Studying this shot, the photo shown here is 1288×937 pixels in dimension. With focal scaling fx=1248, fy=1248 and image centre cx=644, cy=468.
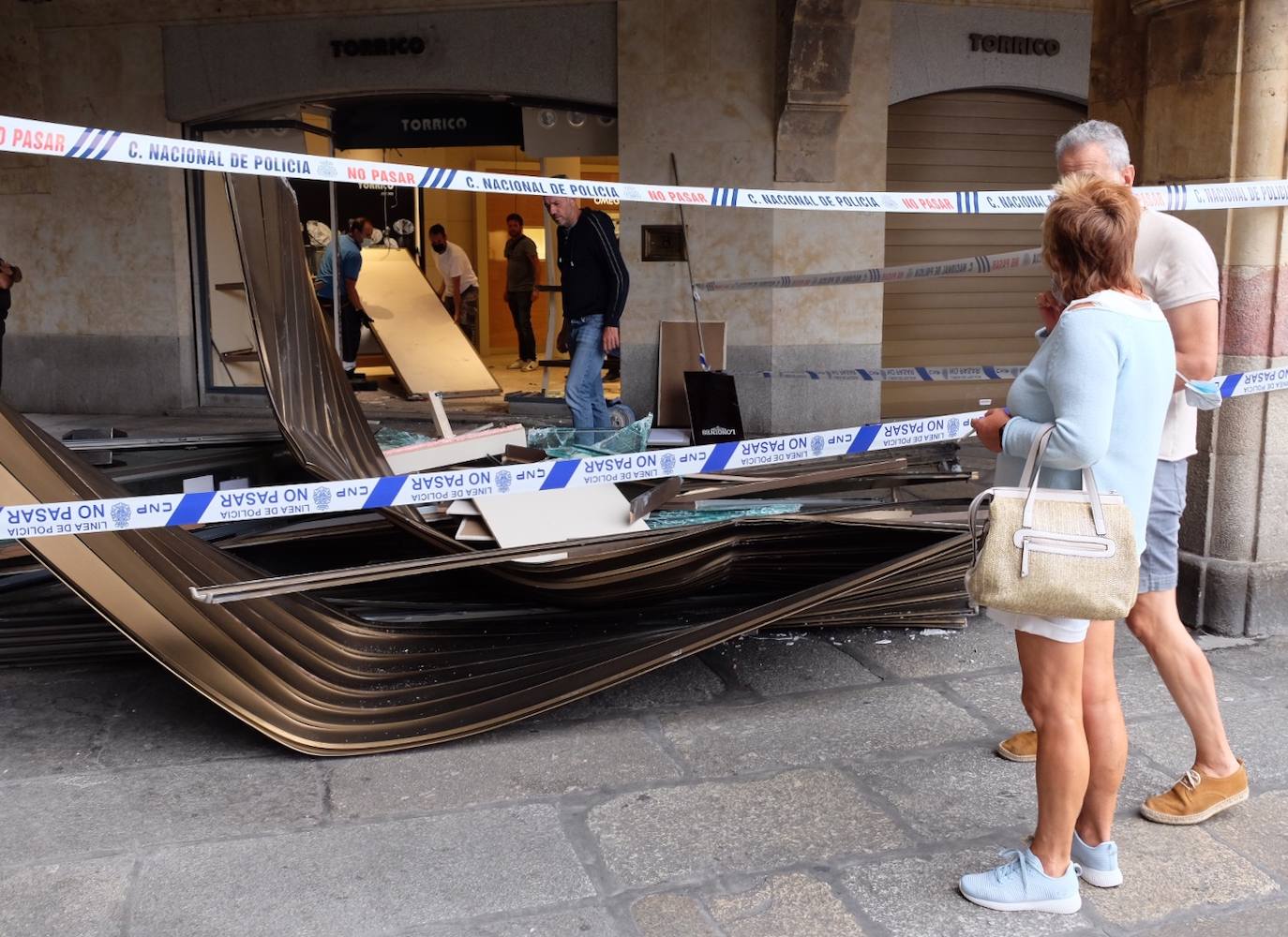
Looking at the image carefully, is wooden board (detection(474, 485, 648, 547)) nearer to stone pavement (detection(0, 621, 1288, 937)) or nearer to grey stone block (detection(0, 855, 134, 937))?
stone pavement (detection(0, 621, 1288, 937))

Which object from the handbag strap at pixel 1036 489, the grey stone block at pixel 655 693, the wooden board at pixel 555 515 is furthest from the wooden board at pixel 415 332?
the handbag strap at pixel 1036 489

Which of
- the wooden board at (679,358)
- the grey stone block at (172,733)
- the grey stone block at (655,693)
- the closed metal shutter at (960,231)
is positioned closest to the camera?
the grey stone block at (172,733)

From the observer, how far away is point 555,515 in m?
5.13

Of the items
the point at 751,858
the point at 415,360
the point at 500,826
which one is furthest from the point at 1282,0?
the point at 415,360

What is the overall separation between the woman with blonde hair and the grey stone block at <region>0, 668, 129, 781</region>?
8.26 ft

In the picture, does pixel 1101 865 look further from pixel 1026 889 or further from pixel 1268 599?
pixel 1268 599

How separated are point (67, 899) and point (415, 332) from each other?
10.7 meters

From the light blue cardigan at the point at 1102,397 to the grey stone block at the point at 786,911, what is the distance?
1012 mm

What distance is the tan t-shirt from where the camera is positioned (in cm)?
304

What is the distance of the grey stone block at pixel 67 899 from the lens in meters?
2.66

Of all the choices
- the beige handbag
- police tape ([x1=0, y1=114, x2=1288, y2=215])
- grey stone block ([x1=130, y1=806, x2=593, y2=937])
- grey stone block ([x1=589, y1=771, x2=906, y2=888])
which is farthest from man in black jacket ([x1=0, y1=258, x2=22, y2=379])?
the beige handbag

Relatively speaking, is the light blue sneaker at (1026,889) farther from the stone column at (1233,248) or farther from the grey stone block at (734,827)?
the stone column at (1233,248)

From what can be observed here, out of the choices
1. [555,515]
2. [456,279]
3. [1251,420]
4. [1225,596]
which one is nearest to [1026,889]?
[1225,596]

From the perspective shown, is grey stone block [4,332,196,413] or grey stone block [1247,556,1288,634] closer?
grey stone block [1247,556,1288,634]
